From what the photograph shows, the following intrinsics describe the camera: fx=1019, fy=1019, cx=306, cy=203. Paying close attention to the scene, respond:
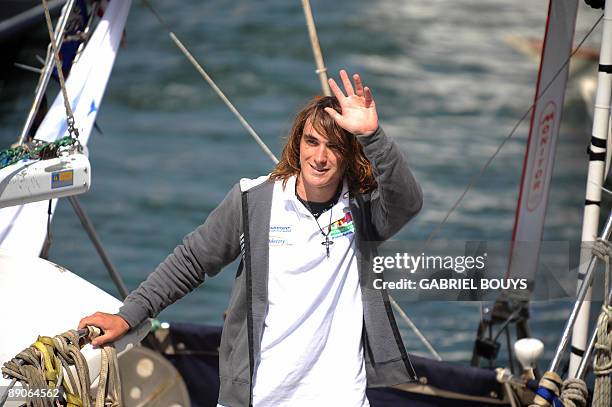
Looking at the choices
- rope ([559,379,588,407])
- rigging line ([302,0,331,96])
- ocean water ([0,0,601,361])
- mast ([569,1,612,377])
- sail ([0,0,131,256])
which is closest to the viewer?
rope ([559,379,588,407])

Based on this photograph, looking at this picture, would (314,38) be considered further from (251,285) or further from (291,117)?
(291,117)

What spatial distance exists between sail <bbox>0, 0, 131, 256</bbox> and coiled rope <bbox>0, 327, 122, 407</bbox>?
3.68 ft

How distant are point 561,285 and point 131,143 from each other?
989 centimetres

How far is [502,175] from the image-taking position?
38.3 ft

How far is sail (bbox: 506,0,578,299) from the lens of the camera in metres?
4.04

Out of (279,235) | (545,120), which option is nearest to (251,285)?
(279,235)

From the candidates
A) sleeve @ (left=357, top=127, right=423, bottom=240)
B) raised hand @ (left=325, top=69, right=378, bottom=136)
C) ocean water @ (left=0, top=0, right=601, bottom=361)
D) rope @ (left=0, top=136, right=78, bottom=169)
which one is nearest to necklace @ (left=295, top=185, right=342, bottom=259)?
sleeve @ (left=357, top=127, right=423, bottom=240)

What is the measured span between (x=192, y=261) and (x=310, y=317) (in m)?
0.38

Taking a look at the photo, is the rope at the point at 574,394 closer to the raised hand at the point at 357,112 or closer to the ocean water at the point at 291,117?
the raised hand at the point at 357,112

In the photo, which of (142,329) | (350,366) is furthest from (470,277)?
(142,329)

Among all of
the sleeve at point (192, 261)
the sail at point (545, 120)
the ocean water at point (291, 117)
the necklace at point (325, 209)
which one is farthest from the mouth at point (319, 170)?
the ocean water at point (291, 117)

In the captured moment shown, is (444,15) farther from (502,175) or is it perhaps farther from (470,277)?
(470,277)

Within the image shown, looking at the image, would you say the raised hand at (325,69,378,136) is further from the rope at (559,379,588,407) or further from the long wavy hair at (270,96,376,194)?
the rope at (559,379,588,407)

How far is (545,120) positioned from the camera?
4281 millimetres
